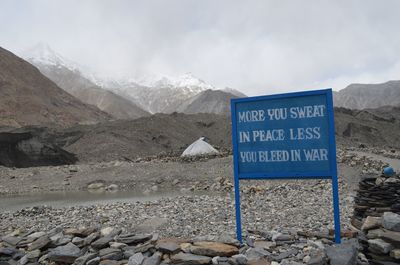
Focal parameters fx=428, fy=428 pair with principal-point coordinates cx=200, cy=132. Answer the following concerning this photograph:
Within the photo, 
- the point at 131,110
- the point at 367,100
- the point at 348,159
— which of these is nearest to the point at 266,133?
the point at 348,159

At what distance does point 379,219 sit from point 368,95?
574 ft

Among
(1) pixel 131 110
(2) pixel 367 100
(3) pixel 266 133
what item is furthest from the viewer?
(2) pixel 367 100

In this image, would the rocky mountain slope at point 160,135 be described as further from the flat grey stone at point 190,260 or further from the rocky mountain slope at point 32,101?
the flat grey stone at point 190,260

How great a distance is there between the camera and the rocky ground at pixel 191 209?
6.80 metres

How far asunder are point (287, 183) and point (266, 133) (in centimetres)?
1342

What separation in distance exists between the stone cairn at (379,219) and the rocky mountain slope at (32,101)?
219ft

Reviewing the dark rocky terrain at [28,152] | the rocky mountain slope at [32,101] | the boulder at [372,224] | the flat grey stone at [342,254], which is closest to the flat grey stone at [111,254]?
the flat grey stone at [342,254]

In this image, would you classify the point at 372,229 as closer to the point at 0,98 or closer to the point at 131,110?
the point at 0,98

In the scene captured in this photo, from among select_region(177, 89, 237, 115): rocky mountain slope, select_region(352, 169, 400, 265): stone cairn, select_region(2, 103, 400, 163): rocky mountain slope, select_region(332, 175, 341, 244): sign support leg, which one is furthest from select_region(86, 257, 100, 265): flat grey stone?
select_region(177, 89, 237, 115): rocky mountain slope

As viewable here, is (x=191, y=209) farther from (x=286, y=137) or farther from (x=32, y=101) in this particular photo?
(x=32, y=101)

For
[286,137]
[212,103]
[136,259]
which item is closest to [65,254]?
[136,259]

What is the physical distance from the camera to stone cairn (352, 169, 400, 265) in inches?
215

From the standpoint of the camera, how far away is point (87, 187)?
25859mm

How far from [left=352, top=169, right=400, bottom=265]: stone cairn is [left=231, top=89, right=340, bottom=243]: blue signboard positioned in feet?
1.66
